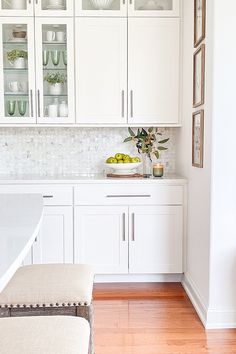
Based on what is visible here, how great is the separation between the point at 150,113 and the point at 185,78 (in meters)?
0.39

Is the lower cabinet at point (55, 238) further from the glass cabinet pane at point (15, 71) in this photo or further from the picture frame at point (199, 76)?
the picture frame at point (199, 76)

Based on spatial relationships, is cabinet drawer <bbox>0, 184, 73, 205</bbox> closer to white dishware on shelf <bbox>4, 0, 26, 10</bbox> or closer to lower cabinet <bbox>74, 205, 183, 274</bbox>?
lower cabinet <bbox>74, 205, 183, 274</bbox>

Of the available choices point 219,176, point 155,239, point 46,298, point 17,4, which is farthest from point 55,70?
point 46,298

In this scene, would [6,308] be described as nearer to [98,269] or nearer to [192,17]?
[98,269]

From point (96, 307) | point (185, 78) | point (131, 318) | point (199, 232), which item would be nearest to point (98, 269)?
point (96, 307)

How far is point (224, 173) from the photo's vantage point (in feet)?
8.05

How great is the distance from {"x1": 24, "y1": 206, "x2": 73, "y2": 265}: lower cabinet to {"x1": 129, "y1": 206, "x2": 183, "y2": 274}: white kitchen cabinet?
1.61 ft

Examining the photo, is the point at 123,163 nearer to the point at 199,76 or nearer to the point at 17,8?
the point at 199,76

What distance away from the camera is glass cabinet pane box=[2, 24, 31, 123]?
337 centimetres

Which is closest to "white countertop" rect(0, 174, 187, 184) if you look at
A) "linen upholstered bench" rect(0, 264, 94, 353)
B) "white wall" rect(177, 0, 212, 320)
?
"white wall" rect(177, 0, 212, 320)

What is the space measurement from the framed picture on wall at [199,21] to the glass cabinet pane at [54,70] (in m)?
1.08

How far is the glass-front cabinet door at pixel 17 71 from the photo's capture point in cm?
336

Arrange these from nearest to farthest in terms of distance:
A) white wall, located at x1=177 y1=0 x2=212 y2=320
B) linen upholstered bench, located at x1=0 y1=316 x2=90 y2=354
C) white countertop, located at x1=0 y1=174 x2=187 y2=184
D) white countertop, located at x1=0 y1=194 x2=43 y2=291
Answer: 1. white countertop, located at x1=0 y1=194 x2=43 y2=291
2. linen upholstered bench, located at x1=0 y1=316 x2=90 y2=354
3. white wall, located at x1=177 y1=0 x2=212 y2=320
4. white countertop, located at x1=0 y1=174 x2=187 y2=184

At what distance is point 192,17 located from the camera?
3.04m
